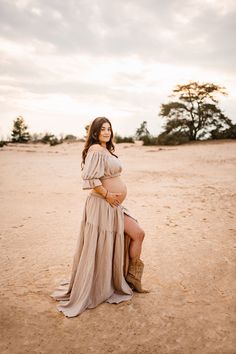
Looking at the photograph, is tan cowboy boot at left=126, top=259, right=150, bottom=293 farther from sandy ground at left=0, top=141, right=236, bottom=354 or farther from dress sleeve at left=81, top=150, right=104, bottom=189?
dress sleeve at left=81, top=150, right=104, bottom=189

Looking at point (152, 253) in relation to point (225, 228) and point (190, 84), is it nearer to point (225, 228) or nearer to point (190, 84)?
point (225, 228)

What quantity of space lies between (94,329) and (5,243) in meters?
3.01

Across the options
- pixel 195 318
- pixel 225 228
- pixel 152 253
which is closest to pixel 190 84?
pixel 225 228

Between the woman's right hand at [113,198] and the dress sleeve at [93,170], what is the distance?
183 millimetres

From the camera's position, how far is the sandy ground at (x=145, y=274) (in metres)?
2.83

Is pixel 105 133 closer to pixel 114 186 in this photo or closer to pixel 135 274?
pixel 114 186

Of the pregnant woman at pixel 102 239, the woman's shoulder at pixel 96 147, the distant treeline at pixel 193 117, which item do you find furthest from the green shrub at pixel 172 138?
the woman's shoulder at pixel 96 147

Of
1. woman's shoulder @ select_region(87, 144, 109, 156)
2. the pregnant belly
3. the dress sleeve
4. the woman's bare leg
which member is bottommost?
the woman's bare leg

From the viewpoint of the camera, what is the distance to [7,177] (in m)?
12.3

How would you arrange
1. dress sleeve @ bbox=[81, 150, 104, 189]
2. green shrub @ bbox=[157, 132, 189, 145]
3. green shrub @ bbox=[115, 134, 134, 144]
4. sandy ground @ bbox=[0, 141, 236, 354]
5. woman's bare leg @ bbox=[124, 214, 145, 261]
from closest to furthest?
sandy ground @ bbox=[0, 141, 236, 354] → dress sleeve @ bbox=[81, 150, 104, 189] → woman's bare leg @ bbox=[124, 214, 145, 261] → green shrub @ bbox=[157, 132, 189, 145] → green shrub @ bbox=[115, 134, 134, 144]

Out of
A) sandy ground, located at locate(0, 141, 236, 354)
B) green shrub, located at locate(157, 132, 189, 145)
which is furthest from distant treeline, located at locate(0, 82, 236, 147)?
sandy ground, located at locate(0, 141, 236, 354)

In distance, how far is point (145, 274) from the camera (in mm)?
4230

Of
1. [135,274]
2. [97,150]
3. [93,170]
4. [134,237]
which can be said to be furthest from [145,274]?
[97,150]

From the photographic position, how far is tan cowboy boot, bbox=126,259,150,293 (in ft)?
11.7
